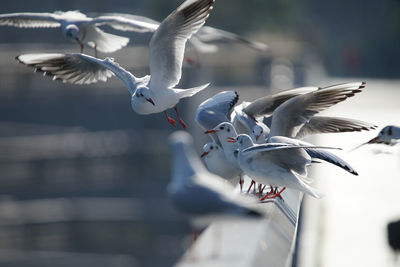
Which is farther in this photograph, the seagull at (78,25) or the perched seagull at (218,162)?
the seagull at (78,25)

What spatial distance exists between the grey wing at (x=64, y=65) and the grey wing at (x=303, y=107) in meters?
1.26

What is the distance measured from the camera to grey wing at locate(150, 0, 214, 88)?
4.80 metres

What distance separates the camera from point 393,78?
2988 cm

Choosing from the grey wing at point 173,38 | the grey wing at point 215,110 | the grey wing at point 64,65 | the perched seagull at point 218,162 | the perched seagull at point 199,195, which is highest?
the grey wing at point 173,38

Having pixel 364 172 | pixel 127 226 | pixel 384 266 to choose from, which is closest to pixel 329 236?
pixel 384 266

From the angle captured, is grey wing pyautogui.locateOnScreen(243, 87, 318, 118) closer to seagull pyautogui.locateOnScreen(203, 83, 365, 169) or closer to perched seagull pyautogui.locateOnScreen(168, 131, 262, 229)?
seagull pyautogui.locateOnScreen(203, 83, 365, 169)

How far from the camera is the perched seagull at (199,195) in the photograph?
330 cm

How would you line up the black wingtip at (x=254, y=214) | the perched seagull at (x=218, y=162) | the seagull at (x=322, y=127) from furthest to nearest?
1. the perched seagull at (x=218, y=162)
2. the seagull at (x=322, y=127)
3. the black wingtip at (x=254, y=214)

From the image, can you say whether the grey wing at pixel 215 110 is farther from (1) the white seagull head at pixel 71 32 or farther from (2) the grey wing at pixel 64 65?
(1) the white seagull head at pixel 71 32

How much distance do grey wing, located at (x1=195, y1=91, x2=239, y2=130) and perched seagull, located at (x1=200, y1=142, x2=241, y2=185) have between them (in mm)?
306

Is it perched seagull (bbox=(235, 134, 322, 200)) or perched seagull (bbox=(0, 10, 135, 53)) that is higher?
perched seagull (bbox=(235, 134, 322, 200))

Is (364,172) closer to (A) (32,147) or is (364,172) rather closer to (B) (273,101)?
(B) (273,101)

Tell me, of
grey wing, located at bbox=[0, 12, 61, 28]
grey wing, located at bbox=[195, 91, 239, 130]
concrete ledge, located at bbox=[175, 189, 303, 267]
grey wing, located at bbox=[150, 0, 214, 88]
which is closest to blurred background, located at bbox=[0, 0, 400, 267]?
grey wing, located at bbox=[0, 12, 61, 28]

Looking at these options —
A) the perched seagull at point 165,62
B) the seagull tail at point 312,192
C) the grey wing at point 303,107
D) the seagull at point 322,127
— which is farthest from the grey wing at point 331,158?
the perched seagull at point 165,62
